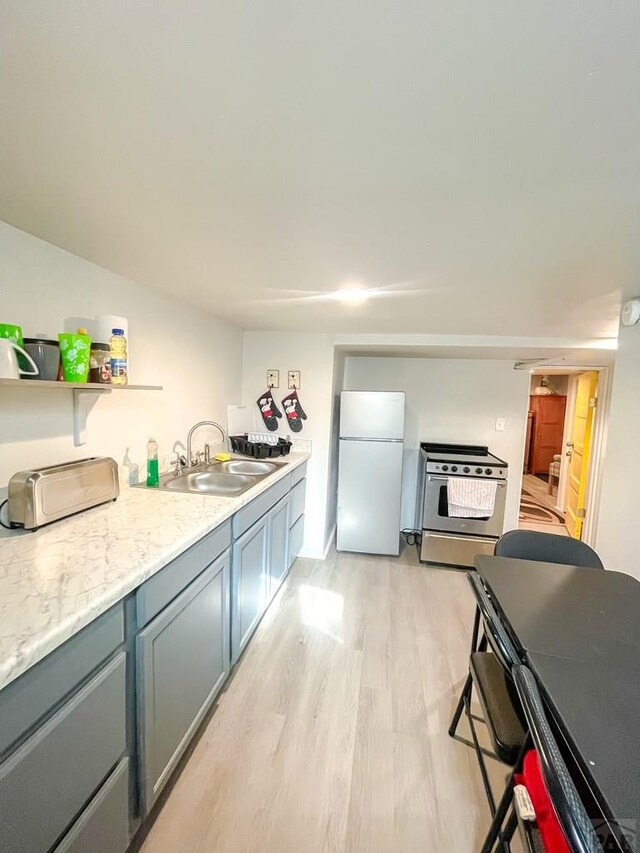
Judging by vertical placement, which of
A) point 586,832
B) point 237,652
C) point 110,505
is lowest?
point 237,652

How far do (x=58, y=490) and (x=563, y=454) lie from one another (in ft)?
18.6

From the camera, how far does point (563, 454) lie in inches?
196

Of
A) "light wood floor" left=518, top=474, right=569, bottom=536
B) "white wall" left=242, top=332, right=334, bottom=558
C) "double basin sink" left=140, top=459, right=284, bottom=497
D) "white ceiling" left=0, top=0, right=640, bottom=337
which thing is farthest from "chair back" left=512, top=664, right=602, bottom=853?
"light wood floor" left=518, top=474, right=569, bottom=536

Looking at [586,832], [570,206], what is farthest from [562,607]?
[570,206]

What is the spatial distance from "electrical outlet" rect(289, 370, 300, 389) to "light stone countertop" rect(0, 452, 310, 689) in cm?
163

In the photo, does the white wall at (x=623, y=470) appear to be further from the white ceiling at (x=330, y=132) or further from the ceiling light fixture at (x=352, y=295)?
the ceiling light fixture at (x=352, y=295)

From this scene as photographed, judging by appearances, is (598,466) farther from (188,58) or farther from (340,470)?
(188,58)

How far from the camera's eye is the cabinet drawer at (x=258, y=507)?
1742mm

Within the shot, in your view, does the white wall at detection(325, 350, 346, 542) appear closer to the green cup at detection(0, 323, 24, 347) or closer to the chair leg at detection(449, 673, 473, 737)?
the chair leg at detection(449, 673, 473, 737)

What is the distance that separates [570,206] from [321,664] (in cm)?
223

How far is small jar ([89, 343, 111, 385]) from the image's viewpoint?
1.42m

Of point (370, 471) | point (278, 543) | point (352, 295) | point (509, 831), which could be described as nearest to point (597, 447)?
point (370, 471)

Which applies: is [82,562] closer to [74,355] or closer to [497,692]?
[74,355]

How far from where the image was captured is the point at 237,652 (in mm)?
1807
